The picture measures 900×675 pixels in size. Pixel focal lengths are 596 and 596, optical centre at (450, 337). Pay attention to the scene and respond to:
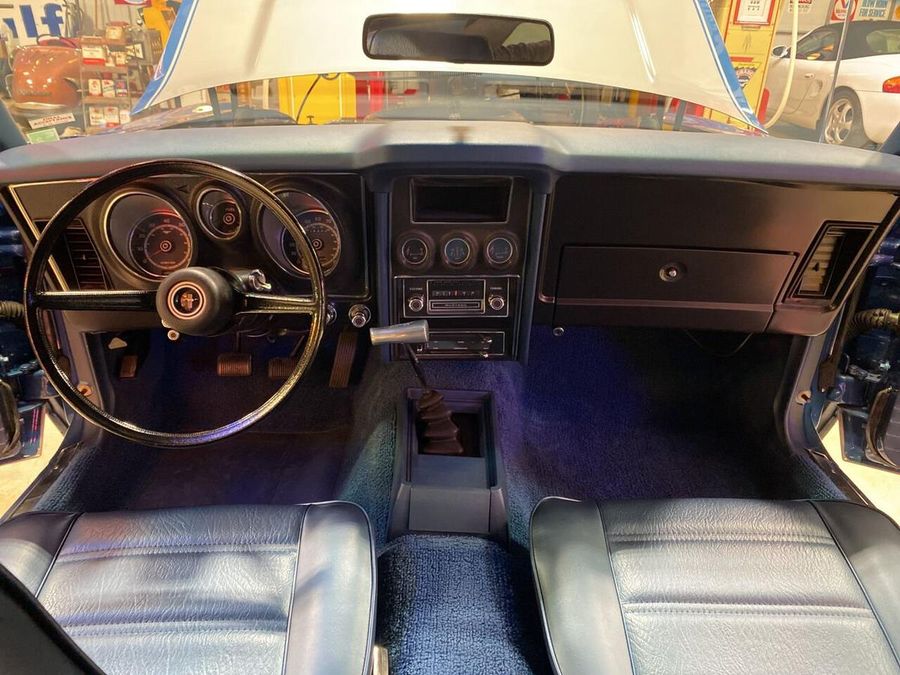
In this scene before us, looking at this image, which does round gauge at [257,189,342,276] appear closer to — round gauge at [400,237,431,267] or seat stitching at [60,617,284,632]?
round gauge at [400,237,431,267]

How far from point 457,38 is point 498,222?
0.49 meters

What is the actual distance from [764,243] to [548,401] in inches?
36.2

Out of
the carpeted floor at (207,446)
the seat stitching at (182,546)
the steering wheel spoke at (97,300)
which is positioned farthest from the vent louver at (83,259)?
the seat stitching at (182,546)

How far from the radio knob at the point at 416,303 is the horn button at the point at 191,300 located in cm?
47

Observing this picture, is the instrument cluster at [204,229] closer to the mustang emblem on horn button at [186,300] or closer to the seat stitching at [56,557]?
the mustang emblem on horn button at [186,300]

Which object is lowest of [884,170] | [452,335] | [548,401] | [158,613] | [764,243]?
[548,401]

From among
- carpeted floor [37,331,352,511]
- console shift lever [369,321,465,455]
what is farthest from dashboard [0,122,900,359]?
carpeted floor [37,331,352,511]

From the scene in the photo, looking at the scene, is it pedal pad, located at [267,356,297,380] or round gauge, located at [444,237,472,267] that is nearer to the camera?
round gauge, located at [444,237,472,267]

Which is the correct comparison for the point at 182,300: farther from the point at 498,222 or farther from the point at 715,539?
the point at 715,539

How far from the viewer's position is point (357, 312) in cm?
138

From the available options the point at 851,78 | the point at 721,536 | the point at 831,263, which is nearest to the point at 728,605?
the point at 721,536

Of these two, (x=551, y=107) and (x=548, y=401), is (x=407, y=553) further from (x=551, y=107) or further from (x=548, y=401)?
(x=551, y=107)

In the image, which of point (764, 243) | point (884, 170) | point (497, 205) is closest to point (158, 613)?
point (497, 205)

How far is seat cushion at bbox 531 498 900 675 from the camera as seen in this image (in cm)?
91
